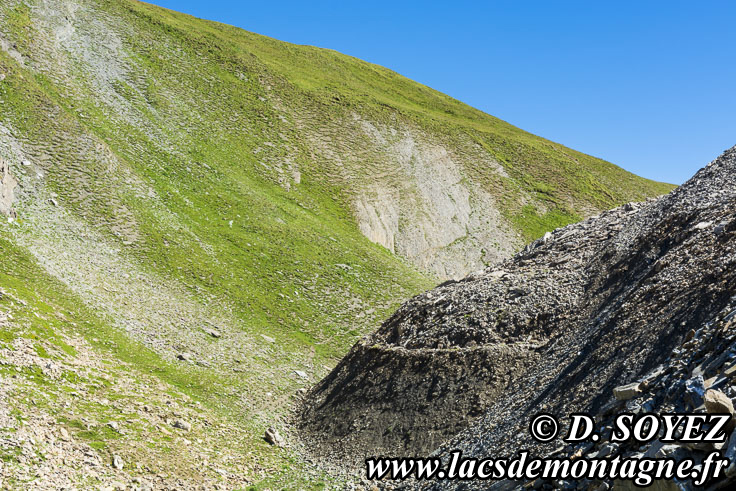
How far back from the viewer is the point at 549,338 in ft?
80.6

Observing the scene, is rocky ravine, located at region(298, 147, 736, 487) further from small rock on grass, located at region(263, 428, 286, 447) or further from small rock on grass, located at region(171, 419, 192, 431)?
small rock on grass, located at region(171, 419, 192, 431)

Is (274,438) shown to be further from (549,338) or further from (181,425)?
(549,338)

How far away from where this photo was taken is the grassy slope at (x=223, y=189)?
33719 mm

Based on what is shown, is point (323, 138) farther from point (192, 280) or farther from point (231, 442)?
point (231, 442)

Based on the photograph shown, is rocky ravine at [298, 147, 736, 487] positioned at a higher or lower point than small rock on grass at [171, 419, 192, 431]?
higher

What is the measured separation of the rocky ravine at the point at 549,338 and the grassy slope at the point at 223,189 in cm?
488

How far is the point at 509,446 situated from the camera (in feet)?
57.4

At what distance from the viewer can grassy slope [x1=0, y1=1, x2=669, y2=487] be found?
33719 millimetres

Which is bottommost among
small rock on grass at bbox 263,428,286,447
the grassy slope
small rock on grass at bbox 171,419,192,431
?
small rock on grass at bbox 171,419,192,431

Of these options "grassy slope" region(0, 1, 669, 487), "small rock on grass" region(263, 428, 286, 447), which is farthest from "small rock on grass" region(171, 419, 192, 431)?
"small rock on grass" region(263, 428, 286, 447)

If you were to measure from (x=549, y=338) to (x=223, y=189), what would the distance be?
133ft

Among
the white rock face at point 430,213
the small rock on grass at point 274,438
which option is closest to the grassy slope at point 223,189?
the small rock on grass at point 274,438

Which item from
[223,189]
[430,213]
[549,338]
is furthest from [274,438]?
[430,213]

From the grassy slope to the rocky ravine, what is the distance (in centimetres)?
488
